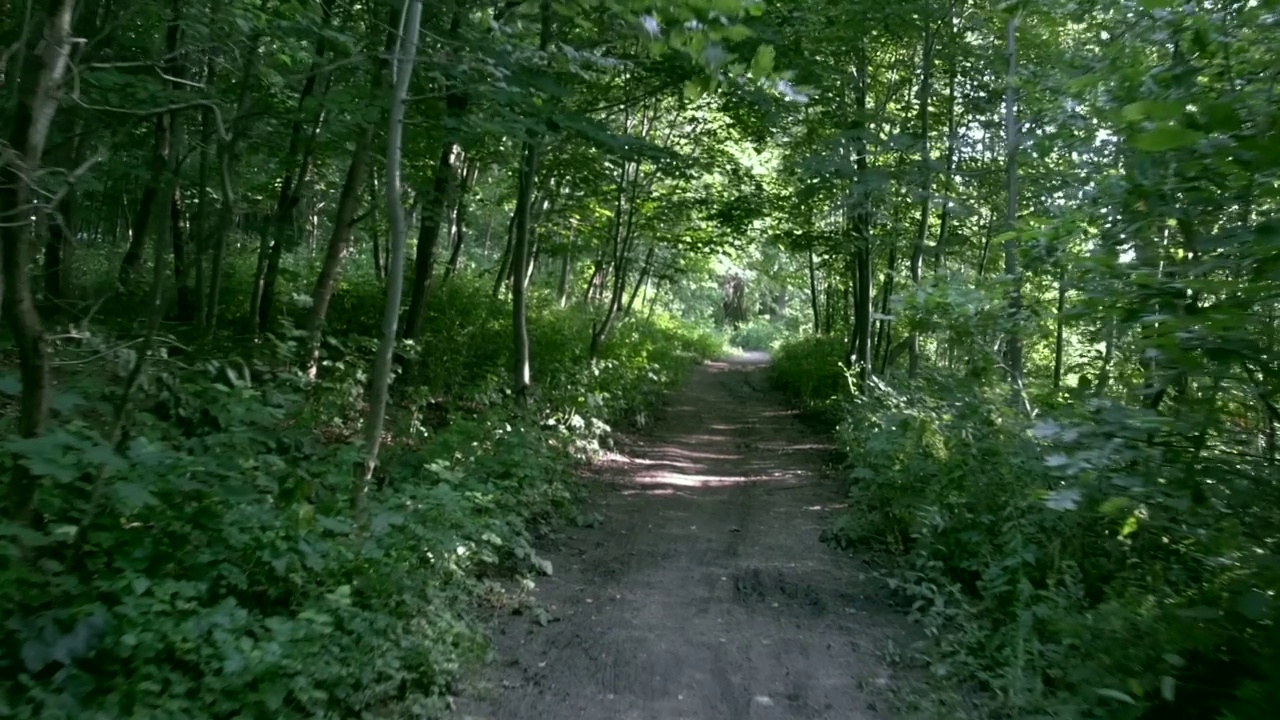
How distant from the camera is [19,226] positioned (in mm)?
3801

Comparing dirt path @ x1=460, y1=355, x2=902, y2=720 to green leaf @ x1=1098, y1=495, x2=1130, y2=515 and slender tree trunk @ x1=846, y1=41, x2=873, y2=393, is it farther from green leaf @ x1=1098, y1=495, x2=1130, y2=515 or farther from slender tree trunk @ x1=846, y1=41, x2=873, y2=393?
slender tree trunk @ x1=846, y1=41, x2=873, y2=393

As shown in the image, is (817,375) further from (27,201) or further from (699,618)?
(27,201)

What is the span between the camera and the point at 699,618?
6.42 metres

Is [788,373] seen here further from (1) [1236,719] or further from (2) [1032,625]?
(1) [1236,719]

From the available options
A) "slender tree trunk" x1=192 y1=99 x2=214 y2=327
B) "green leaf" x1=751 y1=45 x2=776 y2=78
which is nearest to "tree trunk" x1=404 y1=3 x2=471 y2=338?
"slender tree trunk" x1=192 y1=99 x2=214 y2=327

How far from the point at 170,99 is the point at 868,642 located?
6.60 metres

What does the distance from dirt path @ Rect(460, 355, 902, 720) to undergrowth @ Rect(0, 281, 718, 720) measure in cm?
48

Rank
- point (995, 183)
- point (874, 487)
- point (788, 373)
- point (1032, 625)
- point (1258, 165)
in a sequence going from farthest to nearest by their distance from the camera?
point (788, 373) < point (995, 183) < point (874, 487) < point (1032, 625) < point (1258, 165)

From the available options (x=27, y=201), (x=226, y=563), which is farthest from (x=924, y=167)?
(x=27, y=201)

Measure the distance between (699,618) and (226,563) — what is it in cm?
333

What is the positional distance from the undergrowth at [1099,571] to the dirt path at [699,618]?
64cm

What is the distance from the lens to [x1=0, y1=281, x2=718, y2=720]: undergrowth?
3.67 meters

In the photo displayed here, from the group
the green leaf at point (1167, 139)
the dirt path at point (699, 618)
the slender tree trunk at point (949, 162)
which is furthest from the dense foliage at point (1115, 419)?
the slender tree trunk at point (949, 162)

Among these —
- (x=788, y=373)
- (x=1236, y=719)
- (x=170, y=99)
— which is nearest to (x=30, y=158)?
(x=170, y=99)
